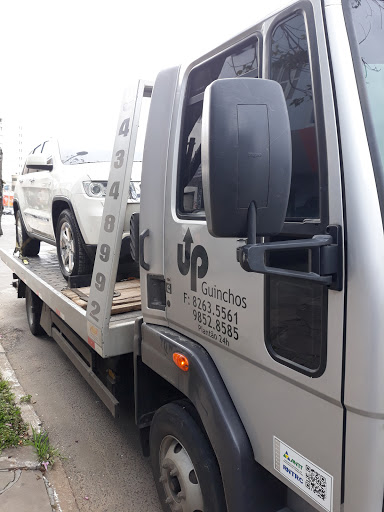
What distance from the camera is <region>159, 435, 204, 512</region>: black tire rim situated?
214cm

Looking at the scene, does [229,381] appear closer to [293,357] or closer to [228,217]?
[293,357]

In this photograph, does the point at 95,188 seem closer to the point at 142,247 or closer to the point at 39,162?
the point at 39,162

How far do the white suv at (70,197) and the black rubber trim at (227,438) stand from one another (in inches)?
72.7

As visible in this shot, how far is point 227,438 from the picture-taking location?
1.81m

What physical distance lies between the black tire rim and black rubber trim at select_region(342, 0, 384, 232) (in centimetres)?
155

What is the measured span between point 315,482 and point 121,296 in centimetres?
209

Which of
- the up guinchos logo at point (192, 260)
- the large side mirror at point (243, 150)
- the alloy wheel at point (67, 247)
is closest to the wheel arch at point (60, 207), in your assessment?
the alloy wheel at point (67, 247)

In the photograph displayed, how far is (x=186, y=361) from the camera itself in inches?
81.9

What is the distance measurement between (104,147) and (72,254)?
1124mm

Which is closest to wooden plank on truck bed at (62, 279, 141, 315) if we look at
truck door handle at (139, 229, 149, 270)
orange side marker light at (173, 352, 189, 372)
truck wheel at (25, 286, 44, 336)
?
truck door handle at (139, 229, 149, 270)

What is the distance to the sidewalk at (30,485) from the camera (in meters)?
2.83

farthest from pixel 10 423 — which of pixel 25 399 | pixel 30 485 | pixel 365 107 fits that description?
pixel 365 107

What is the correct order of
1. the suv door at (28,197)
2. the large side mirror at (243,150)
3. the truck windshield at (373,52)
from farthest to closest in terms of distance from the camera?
the suv door at (28,197) → the truck windshield at (373,52) → the large side mirror at (243,150)

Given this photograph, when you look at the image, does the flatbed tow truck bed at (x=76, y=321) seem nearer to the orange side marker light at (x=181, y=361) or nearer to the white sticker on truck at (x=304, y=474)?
the orange side marker light at (x=181, y=361)
